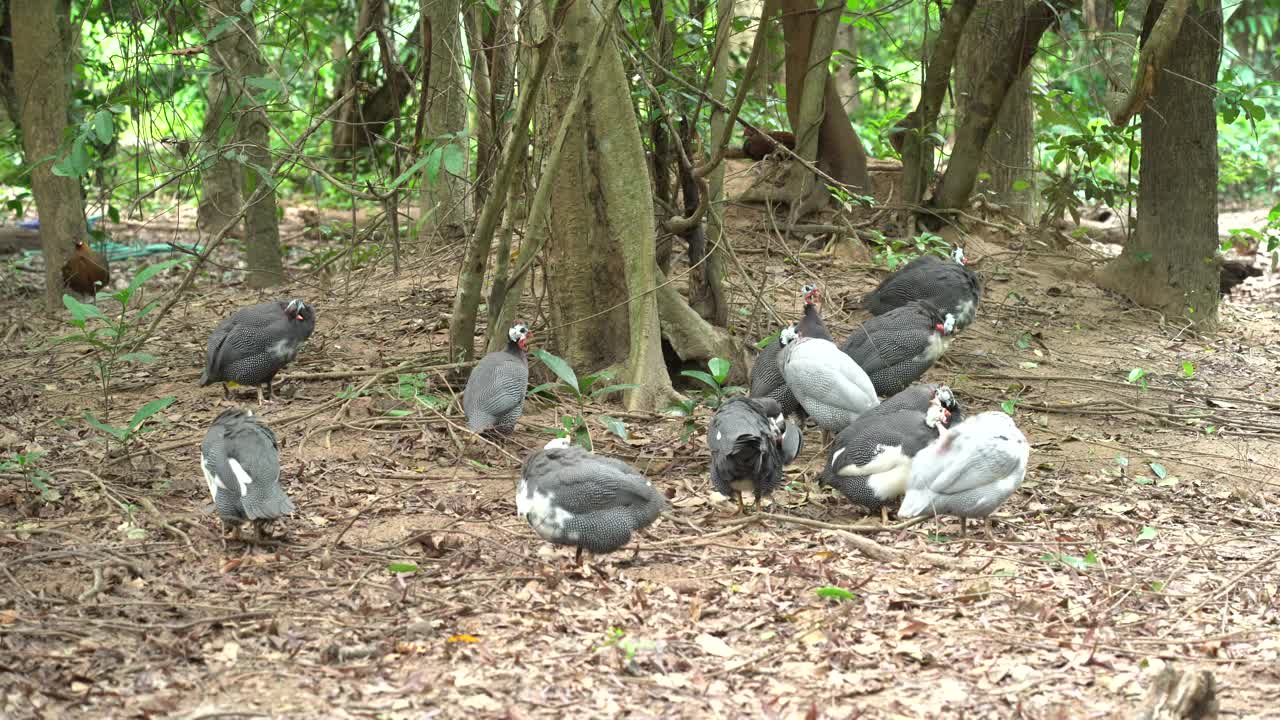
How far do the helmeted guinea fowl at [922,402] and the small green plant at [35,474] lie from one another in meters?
3.79

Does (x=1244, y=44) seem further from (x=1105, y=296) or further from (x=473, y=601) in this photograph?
(x=473, y=601)

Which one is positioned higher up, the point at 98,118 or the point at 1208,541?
the point at 98,118

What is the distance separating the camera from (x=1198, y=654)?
155 inches

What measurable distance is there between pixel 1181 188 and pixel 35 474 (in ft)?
26.5

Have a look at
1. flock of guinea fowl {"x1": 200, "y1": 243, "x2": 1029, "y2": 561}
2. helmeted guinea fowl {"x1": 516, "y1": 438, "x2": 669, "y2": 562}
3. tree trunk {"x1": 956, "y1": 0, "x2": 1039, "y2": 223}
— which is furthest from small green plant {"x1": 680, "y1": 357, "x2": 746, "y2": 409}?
tree trunk {"x1": 956, "y1": 0, "x2": 1039, "y2": 223}

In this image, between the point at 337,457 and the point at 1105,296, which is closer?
A: the point at 337,457

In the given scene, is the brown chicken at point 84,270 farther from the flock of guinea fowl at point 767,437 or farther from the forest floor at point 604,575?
the flock of guinea fowl at point 767,437

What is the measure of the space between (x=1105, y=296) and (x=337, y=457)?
6.51 m

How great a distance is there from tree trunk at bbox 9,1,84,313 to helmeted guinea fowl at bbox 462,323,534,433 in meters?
4.57

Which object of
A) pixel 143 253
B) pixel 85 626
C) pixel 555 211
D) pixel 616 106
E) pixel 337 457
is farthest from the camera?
pixel 143 253

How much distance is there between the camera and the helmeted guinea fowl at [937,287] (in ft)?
25.2

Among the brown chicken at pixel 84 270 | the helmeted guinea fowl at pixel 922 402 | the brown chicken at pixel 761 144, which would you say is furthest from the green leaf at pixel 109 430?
the brown chicken at pixel 761 144

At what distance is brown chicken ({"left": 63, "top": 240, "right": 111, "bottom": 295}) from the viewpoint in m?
9.24

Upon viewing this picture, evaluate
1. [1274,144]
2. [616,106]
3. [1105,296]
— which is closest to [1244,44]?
[1274,144]
